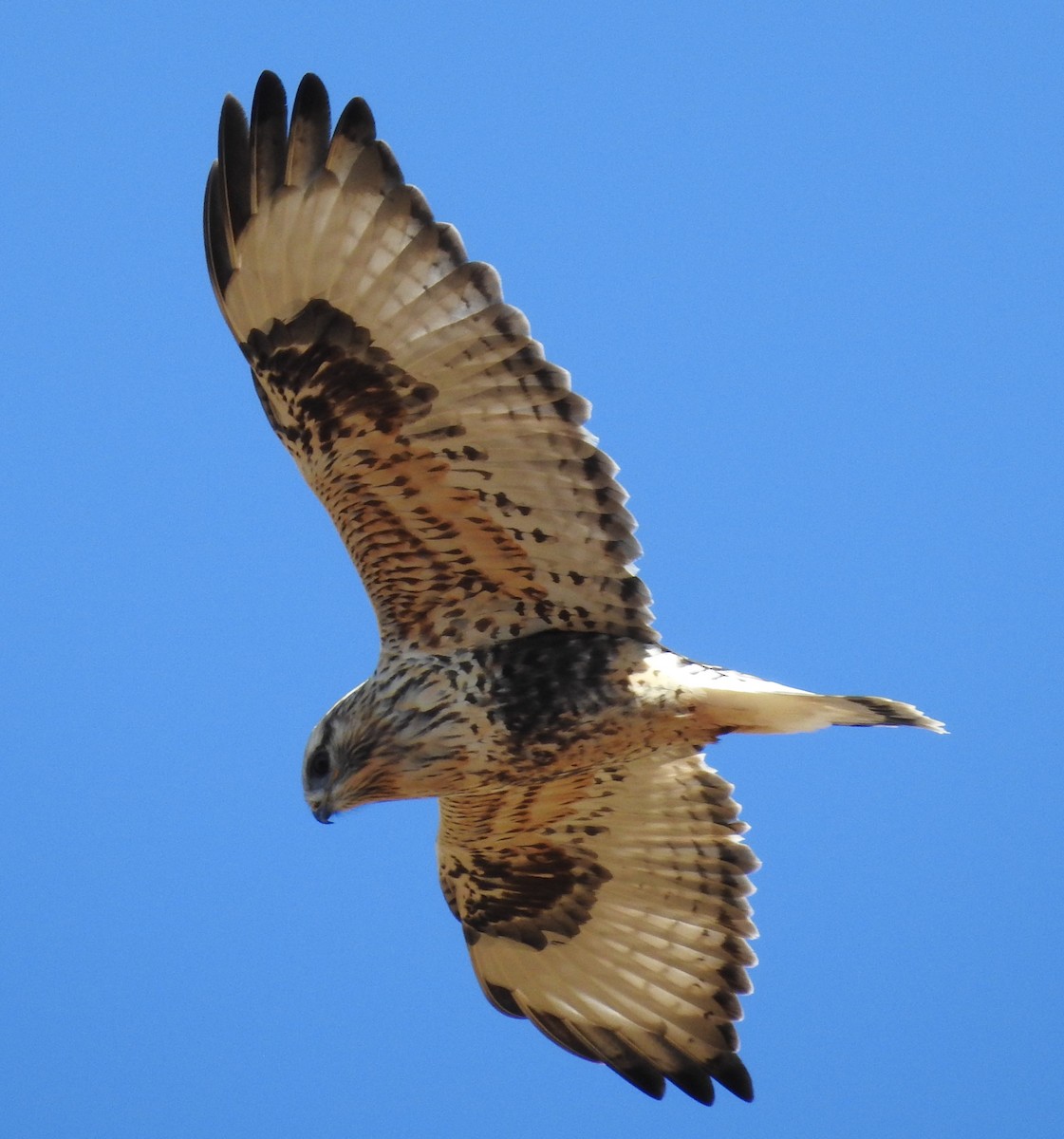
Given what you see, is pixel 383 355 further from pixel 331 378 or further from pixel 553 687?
pixel 553 687

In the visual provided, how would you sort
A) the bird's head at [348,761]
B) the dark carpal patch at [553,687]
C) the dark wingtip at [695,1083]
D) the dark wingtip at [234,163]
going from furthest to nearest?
the dark wingtip at [695,1083] < the dark carpal patch at [553,687] < the bird's head at [348,761] < the dark wingtip at [234,163]

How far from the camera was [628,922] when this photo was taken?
511 centimetres

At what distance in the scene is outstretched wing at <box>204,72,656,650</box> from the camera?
13.1 ft

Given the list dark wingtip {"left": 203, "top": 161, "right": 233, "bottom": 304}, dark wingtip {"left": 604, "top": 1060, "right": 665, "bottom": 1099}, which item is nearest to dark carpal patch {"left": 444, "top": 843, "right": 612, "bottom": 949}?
dark wingtip {"left": 604, "top": 1060, "right": 665, "bottom": 1099}

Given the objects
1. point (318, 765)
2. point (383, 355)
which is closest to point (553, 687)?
point (318, 765)

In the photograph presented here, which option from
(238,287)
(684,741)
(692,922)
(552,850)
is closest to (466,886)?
(552,850)

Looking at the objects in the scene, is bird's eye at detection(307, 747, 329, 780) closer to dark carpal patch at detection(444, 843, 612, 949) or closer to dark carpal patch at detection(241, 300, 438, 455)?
dark carpal patch at detection(241, 300, 438, 455)

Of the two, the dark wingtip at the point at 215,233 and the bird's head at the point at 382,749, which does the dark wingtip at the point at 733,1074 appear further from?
the dark wingtip at the point at 215,233

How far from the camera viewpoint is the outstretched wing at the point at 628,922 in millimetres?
4969

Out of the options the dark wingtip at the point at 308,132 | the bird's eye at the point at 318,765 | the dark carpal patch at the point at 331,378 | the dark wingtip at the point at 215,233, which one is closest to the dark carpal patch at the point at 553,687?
the bird's eye at the point at 318,765

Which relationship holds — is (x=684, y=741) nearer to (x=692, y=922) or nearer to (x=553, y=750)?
(x=553, y=750)

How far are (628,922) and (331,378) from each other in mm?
1969

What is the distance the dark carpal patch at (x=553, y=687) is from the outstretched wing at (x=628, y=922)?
688 millimetres

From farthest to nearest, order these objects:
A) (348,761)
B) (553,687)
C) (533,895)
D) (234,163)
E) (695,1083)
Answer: (533,895), (695,1083), (553,687), (348,761), (234,163)
